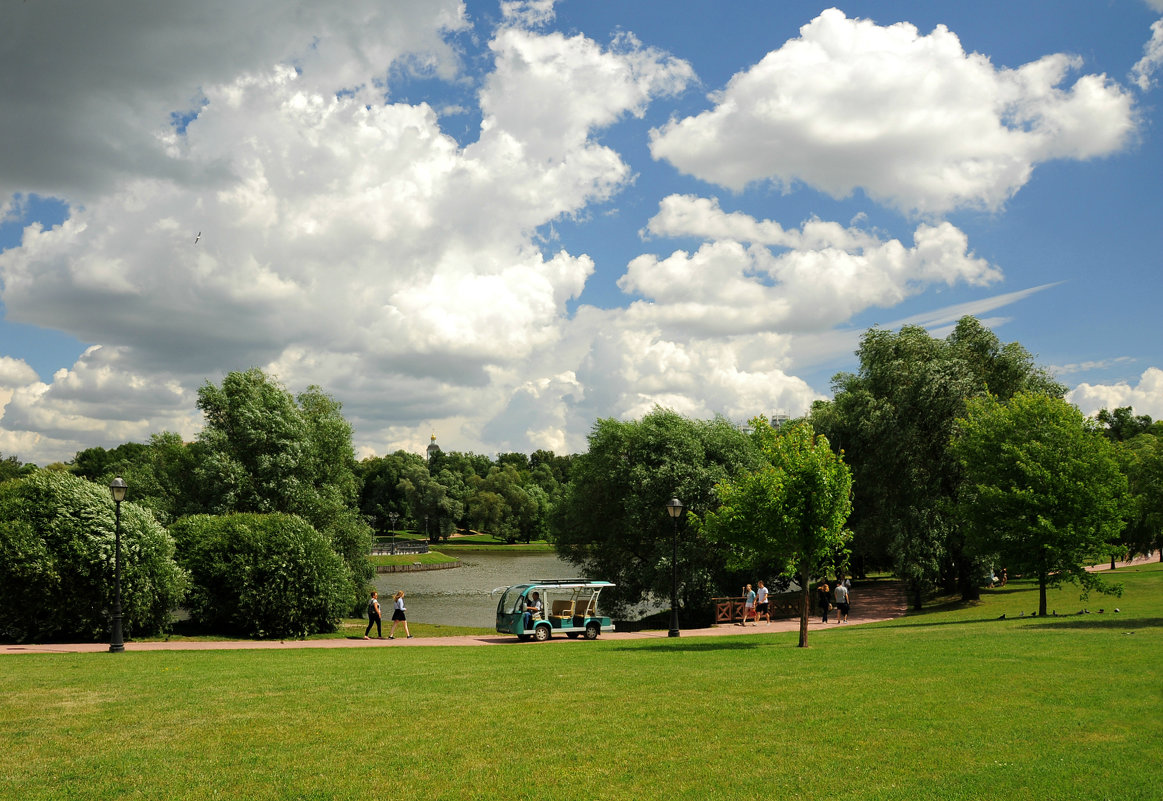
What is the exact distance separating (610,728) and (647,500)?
2870cm

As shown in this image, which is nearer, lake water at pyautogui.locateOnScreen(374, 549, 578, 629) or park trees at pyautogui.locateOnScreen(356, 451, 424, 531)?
lake water at pyautogui.locateOnScreen(374, 549, 578, 629)

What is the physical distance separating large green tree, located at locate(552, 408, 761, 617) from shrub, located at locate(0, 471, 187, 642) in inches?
807

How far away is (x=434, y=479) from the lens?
5295 inches

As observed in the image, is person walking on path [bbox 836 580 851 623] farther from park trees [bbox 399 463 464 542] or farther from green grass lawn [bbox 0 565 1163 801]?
park trees [bbox 399 463 464 542]

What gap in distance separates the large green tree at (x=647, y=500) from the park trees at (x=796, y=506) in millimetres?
16222

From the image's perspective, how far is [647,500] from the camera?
38.1 m

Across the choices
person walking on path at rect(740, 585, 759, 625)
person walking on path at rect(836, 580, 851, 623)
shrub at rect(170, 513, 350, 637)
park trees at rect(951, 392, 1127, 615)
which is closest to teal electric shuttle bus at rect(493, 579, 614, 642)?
person walking on path at rect(740, 585, 759, 625)

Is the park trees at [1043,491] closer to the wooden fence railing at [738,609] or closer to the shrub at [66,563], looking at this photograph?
the wooden fence railing at [738,609]

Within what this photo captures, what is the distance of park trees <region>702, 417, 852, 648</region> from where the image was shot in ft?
63.3

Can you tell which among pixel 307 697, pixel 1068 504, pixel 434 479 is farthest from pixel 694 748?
pixel 434 479

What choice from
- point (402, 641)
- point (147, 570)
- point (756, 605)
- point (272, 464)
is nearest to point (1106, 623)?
point (756, 605)

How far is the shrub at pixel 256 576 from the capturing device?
28422mm

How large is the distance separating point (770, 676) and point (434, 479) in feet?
410

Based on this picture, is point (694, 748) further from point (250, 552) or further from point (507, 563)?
point (507, 563)
